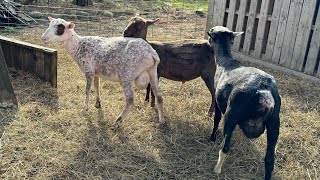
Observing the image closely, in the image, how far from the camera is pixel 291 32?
7.95 metres

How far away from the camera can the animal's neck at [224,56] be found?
15.0 feet

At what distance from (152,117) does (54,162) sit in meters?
1.85

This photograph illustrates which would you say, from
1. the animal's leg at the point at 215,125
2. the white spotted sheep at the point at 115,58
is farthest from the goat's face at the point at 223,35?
the animal's leg at the point at 215,125

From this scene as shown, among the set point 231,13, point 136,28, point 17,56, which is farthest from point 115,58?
point 231,13

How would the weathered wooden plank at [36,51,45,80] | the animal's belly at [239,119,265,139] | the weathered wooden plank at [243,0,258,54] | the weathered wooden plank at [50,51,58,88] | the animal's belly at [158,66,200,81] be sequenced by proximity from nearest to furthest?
the animal's belly at [239,119,265,139]
the animal's belly at [158,66,200,81]
the weathered wooden plank at [50,51,58,88]
the weathered wooden plank at [36,51,45,80]
the weathered wooden plank at [243,0,258,54]

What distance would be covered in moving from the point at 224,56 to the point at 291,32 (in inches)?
156

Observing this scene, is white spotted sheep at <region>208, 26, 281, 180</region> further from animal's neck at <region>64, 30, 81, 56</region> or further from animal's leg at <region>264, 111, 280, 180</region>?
animal's neck at <region>64, 30, 81, 56</region>

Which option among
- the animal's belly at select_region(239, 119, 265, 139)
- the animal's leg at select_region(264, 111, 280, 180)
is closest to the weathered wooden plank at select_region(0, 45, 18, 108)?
the animal's belly at select_region(239, 119, 265, 139)

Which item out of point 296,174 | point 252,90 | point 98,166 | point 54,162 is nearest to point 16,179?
point 54,162

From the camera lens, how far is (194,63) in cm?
548

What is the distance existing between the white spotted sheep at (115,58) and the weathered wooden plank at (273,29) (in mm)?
4226

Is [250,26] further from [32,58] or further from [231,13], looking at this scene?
[32,58]

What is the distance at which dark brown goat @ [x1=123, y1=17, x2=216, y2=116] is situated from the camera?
5.44 m

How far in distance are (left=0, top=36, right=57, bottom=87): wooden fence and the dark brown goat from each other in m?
1.60
